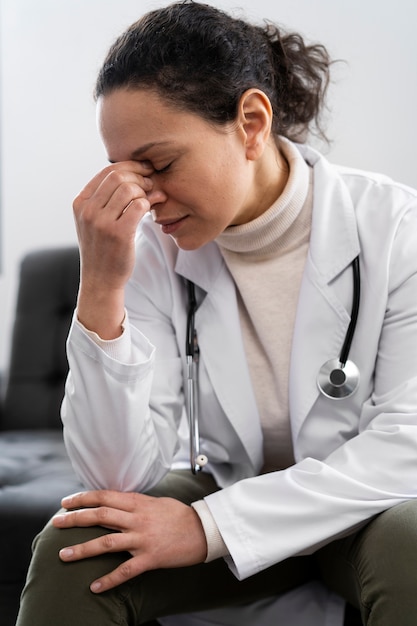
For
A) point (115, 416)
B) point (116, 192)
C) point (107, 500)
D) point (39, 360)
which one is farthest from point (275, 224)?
point (39, 360)

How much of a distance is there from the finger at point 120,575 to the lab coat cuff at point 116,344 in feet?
0.89

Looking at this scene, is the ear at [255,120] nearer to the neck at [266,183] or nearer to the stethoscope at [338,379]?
the neck at [266,183]

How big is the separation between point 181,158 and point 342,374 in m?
0.39

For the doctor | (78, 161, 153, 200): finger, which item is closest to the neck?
the doctor

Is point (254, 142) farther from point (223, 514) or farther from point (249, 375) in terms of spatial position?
point (223, 514)

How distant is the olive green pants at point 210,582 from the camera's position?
34.6 inches

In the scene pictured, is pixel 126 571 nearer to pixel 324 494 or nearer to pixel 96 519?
pixel 96 519

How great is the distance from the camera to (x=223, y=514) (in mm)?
1021

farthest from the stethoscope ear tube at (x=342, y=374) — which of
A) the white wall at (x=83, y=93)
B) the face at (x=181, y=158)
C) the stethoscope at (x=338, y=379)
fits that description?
the white wall at (x=83, y=93)

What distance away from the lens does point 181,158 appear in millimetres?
1086

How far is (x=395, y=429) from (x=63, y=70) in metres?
1.78

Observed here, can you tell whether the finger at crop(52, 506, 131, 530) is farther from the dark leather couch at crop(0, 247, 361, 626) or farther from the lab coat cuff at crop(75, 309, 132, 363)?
the dark leather couch at crop(0, 247, 361, 626)

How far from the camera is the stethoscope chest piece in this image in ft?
3.74

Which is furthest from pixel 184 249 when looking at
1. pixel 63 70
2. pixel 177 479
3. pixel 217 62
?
pixel 63 70
